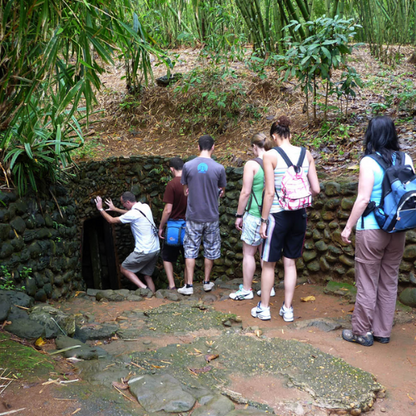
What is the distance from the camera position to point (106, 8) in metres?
2.94

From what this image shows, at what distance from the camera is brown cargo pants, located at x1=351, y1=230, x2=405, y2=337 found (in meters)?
2.90

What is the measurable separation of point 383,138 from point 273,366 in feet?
5.92

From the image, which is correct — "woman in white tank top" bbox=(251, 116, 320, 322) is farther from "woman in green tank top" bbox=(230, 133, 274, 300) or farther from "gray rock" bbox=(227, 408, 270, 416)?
"gray rock" bbox=(227, 408, 270, 416)

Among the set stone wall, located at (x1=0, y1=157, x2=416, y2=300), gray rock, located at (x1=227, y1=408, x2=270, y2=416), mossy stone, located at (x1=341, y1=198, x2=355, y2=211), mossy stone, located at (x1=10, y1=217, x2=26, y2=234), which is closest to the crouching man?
stone wall, located at (x1=0, y1=157, x2=416, y2=300)

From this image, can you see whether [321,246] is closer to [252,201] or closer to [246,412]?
[252,201]

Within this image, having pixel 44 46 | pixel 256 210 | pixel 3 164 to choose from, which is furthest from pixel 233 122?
pixel 44 46

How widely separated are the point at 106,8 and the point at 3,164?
2.03 meters

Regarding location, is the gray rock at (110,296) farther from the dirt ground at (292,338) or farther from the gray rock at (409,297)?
the gray rock at (409,297)

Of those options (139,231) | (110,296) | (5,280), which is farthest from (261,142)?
(5,280)

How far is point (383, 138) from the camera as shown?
9.46ft

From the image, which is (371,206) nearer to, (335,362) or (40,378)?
(335,362)

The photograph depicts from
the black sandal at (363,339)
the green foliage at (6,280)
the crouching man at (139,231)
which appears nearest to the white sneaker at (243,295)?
the black sandal at (363,339)

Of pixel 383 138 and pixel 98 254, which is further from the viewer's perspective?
pixel 98 254

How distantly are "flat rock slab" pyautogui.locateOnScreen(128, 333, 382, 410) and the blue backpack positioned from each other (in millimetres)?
1035
